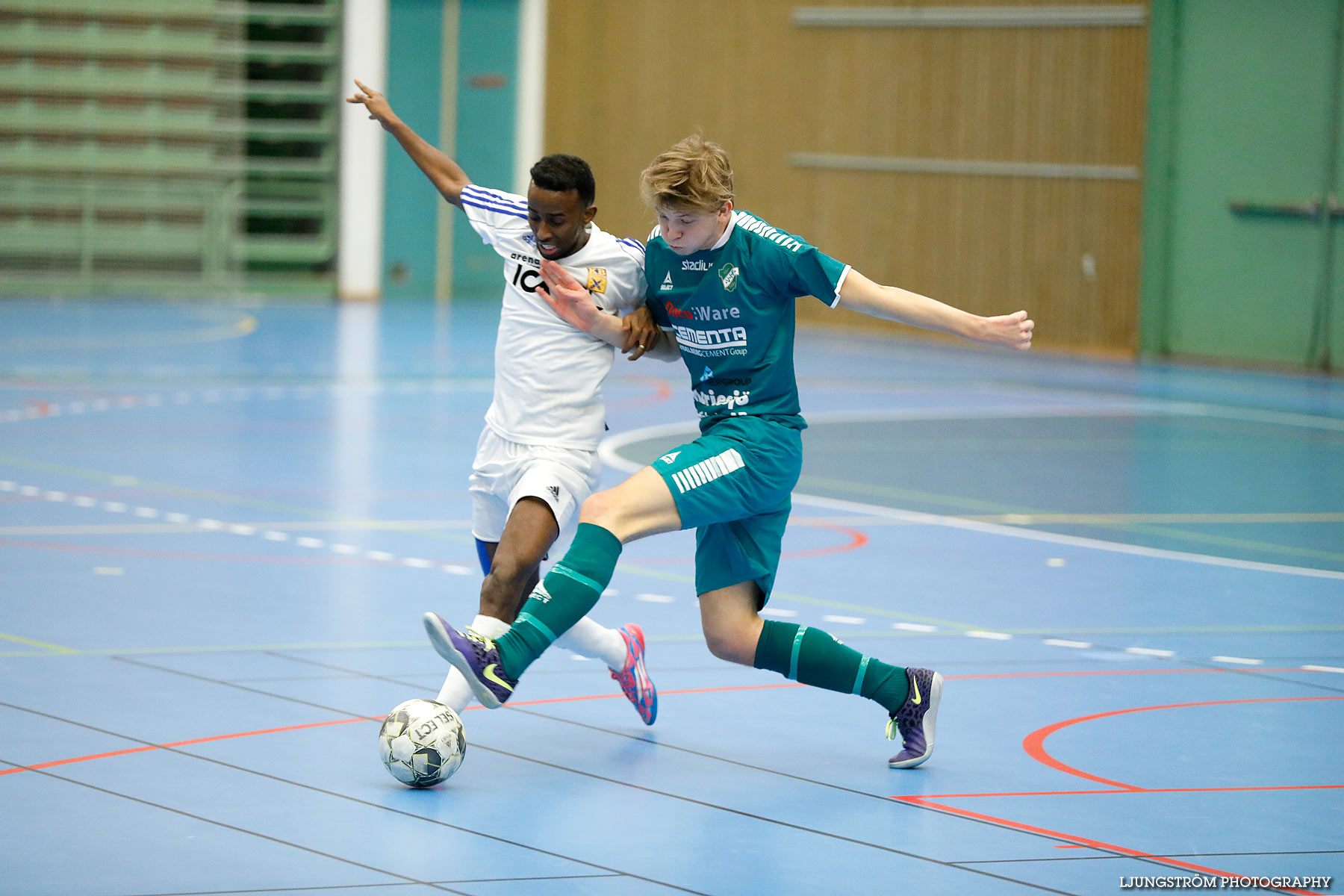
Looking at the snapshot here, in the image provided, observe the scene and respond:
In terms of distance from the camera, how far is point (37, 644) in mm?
6281

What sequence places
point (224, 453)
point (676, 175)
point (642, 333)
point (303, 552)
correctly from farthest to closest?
point (224, 453)
point (303, 552)
point (642, 333)
point (676, 175)

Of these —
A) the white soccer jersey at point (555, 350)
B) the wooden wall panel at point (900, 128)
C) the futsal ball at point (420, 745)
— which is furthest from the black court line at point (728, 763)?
the wooden wall panel at point (900, 128)

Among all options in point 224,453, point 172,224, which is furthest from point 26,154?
point 224,453

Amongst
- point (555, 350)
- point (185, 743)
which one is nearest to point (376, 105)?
point (555, 350)

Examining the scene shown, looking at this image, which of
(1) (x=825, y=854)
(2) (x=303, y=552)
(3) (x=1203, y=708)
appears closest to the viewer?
(1) (x=825, y=854)

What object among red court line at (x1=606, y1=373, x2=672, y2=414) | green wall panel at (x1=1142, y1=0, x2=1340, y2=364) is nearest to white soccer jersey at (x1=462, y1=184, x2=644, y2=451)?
red court line at (x1=606, y1=373, x2=672, y2=414)

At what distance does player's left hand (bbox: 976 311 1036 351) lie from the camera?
482 centimetres

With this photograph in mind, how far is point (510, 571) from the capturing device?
16.3 feet

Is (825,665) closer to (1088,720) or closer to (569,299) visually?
(1088,720)

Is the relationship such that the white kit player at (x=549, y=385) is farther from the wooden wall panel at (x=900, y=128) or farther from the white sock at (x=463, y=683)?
the wooden wall panel at (x=900, y=128)

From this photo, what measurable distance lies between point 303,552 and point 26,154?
1716 centimetres

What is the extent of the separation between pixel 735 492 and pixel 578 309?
0.73 m

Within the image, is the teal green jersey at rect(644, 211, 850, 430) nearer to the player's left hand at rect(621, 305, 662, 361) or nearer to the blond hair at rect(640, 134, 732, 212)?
the player's left hand at rect(621, 305, 662, 361)

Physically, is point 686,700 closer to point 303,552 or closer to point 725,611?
point 725,611
